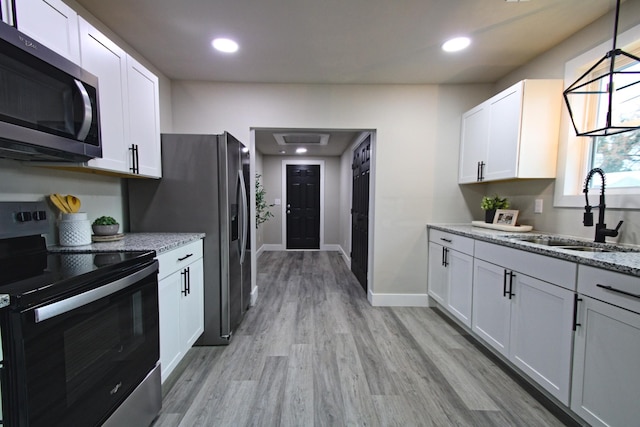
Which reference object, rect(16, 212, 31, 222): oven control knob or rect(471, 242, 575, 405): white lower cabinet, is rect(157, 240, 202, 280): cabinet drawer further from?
rect(471, 242, 575, 405): white lower cabinet

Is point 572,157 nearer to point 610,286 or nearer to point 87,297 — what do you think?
point 610,286

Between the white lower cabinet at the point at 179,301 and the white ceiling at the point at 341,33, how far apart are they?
1.61 metres

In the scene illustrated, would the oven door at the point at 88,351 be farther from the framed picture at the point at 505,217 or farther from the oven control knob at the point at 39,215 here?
the framed picture at the point at 505,217

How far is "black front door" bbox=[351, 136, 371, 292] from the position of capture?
339 centimetres

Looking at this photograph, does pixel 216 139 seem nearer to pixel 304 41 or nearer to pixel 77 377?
pixel 304 41

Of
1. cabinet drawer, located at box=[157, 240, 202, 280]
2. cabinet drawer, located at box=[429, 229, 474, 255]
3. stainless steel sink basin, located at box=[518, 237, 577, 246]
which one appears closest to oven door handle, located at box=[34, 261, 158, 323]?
cabinet drawer, located at box=[157, 240, 202, 280]

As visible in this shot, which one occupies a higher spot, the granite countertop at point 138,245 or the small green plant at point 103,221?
the small green plant at point 103,221

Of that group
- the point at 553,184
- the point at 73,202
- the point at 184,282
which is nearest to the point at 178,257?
the point at 184,282

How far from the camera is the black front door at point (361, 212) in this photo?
3.39 m

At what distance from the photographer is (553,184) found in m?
2.16

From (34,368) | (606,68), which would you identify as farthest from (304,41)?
(34,368)

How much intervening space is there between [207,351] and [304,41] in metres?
2.60

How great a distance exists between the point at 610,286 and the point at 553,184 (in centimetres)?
129

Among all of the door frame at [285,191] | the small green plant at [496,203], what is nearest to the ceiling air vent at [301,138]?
the door frame at [285,191]
